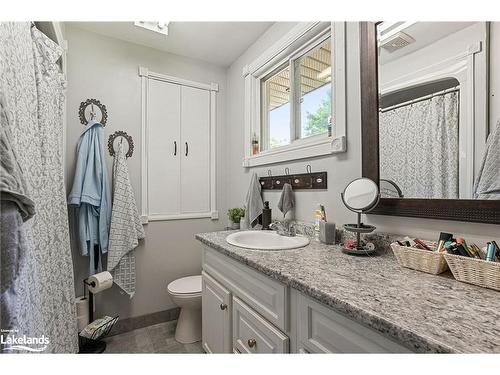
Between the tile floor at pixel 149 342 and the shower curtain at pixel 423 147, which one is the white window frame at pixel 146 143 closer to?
the tile floor at pixel 149 342

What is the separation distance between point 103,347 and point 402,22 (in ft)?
A: 8.41

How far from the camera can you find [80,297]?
1.71 metres

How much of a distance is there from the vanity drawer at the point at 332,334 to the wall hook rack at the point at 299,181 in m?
0.76

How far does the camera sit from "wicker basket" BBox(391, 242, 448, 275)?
0.76 m

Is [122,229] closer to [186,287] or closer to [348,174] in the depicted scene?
[186,287]

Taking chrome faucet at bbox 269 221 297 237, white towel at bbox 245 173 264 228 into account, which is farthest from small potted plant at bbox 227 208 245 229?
chrome faucet at bbox 269 221 297 237

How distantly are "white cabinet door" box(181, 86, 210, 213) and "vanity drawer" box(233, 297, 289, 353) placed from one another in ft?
4.15

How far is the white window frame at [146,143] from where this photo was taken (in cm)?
199

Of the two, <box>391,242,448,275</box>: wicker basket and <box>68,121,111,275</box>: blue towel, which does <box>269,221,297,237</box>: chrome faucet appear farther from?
<box>68,121,111,275</box>: blue towel

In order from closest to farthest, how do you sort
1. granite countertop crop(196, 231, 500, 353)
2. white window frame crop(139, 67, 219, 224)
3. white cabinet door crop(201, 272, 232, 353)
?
1. granite countertop crop(196, 231, 500, 353)
2. white cabinet door crop(201, 272, 232, 353)
3. white window frame crop(139, 67, 219, 224)

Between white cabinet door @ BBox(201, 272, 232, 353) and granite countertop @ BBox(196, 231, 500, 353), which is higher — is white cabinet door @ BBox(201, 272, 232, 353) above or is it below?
below

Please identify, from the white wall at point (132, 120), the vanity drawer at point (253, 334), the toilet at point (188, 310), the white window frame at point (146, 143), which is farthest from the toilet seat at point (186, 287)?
the vanity drawer at point (253, 334)

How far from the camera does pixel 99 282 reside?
1.58 m

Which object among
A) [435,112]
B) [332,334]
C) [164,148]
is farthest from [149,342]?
[435,112]
